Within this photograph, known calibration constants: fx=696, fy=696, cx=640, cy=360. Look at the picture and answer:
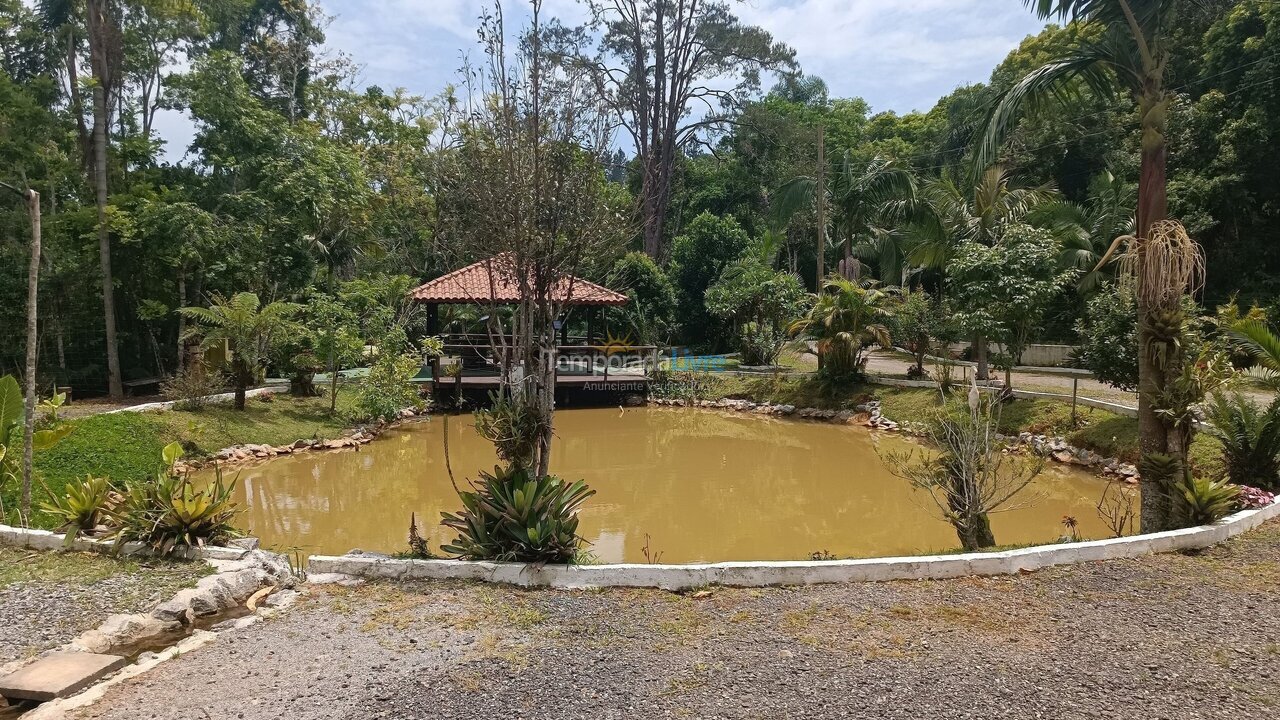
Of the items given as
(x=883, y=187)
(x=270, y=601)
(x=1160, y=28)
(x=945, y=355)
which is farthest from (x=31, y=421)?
(x=883, y=187)

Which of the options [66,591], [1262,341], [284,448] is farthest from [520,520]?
[284,448]

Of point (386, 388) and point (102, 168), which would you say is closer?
point (102, 168)

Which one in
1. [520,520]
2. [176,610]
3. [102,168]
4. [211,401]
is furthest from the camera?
[102,168]

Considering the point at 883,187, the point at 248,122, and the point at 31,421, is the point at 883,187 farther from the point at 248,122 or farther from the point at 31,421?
the point at 31,421

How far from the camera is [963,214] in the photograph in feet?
52.3

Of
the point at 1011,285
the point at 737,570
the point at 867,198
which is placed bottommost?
the point at 737,570

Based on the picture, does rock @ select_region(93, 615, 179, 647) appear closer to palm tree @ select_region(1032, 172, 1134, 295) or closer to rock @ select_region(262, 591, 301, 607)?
Result: rock @ select_region(262, 591, 301, 607)

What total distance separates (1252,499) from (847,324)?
9.75m

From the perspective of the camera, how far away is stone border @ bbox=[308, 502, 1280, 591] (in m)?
4.63

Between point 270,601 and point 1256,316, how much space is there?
980 centimetres

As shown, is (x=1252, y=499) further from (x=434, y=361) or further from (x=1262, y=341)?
(x=434, y=361)

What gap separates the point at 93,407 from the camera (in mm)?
12023

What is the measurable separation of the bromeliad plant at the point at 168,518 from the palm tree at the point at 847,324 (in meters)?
12.6

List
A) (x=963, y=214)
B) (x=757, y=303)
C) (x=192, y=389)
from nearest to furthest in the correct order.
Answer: (x=192, y=389) → (x=963, y=214) → (x=757, y=303)
